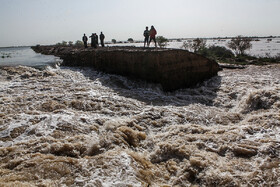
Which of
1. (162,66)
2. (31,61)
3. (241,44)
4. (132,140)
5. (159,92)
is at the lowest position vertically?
(132,140)

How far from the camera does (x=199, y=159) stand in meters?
4.31

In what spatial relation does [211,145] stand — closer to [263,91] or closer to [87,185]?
[87,185]

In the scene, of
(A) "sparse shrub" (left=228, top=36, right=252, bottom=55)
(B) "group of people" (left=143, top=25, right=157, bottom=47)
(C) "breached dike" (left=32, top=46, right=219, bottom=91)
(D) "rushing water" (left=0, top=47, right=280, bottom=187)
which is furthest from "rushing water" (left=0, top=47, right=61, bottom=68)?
(A) "sparse shrub" (left=228, top=36, right=252, bottom=55)

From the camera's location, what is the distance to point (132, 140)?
517cm

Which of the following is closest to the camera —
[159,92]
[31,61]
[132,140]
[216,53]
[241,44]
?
[132,140]

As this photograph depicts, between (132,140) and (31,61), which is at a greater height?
(31,61)

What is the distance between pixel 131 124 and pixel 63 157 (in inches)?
86.9

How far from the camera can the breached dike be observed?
10836 mm

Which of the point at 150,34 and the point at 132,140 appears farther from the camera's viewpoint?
the point at 150,34

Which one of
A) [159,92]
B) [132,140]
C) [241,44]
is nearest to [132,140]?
[132,140]

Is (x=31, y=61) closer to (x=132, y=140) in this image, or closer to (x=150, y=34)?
(x=150, y=34)

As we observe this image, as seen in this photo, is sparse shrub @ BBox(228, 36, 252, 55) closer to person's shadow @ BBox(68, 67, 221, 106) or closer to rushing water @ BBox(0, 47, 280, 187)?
person's shadow @ BBox(68, 67, 221, 106)

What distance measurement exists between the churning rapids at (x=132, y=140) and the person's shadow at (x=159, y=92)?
17cm

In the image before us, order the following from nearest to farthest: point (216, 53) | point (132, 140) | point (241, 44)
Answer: point (132, 140)
point (216, 53)
point (241, 44)
